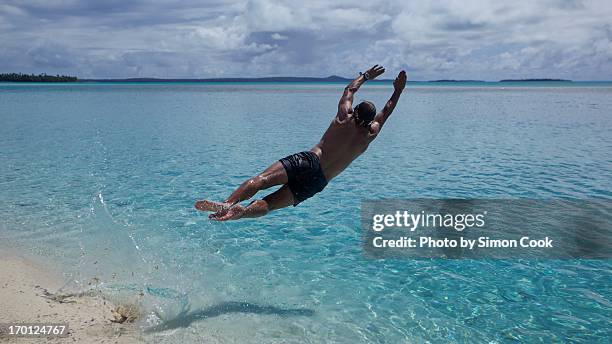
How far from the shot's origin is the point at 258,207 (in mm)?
6469

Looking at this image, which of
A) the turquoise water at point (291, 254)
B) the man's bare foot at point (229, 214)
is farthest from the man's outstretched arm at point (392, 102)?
the turquoise water at point (291, 254)

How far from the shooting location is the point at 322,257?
30.9 feet

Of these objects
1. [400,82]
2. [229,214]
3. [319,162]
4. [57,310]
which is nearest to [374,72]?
[400,82]

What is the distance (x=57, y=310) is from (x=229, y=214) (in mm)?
2815

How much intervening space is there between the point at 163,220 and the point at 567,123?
31513mm

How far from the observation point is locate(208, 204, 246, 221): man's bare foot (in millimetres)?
6066

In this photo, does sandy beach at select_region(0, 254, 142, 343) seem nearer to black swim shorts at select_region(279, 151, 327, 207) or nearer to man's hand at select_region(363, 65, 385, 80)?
black swim shorts at select_region(279, 151, 327, 207)

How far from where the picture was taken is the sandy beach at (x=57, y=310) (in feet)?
20.0

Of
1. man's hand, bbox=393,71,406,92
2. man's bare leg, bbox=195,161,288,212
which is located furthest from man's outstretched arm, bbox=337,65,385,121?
man's bare leg, bbox=195,161,288,212

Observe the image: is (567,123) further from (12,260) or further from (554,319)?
(12,260)

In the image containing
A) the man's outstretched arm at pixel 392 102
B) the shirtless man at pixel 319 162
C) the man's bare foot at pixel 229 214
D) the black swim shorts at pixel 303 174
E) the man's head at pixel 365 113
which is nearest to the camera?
the man's bare foot at pixel 229 214

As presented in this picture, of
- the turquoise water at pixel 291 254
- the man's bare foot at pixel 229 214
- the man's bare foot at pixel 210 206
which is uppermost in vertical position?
the man's bare foot at pixel 210 206

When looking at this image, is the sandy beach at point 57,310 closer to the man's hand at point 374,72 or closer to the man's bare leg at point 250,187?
the man's bare leg at point 250,187

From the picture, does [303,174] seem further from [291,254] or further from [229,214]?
[291,254]
